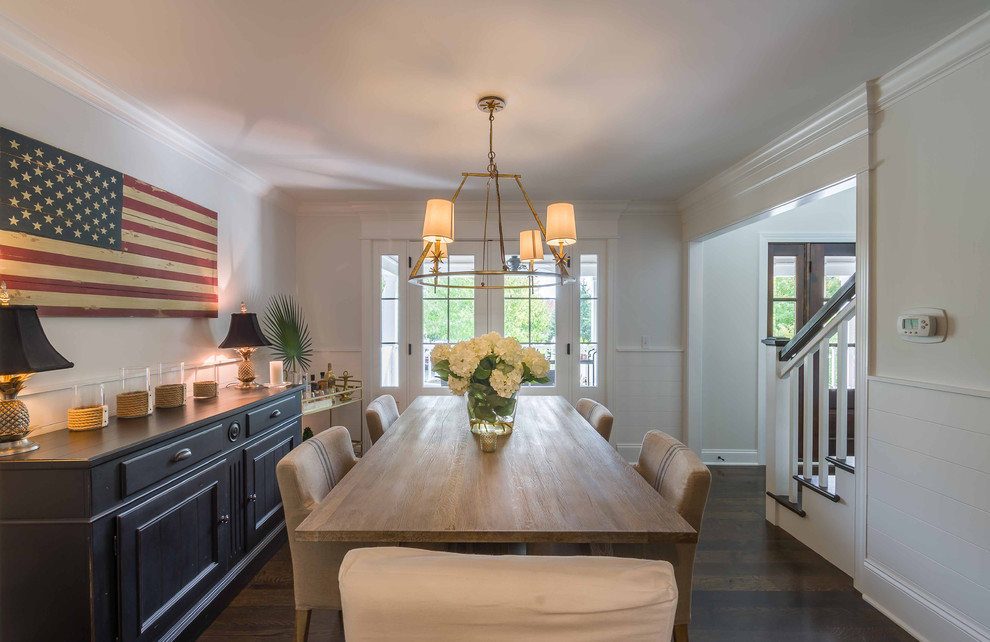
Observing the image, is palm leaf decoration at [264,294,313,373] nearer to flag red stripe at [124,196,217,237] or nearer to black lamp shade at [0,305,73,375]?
flag red stripe at [124,196,217,237]

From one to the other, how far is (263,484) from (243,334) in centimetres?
95

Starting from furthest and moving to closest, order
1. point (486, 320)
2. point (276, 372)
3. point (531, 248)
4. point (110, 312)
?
point (486, 320)
point (276, 372)
point (531, 248)
point (110, 312)

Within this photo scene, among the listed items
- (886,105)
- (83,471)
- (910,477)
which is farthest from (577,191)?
(83,471)

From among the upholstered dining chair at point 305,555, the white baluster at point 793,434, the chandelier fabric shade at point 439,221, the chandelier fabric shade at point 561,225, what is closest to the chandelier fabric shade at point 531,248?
the chandelier fabric shade at point 561,225

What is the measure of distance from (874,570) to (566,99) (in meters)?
2.71

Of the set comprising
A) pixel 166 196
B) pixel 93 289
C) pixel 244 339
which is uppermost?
pixel 166 196

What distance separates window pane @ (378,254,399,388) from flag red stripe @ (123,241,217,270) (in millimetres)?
1605

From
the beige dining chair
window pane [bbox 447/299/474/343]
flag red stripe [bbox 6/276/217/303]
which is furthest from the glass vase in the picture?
window pane [bbox 447/299/474/343]

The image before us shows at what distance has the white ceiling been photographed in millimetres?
1700

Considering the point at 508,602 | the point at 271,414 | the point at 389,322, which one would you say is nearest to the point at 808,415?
the point at 508,602

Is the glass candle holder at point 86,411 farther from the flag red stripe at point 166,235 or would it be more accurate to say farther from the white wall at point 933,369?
the white wall at point 933,369

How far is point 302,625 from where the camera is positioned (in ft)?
5.38

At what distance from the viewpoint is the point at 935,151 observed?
202 centimetres

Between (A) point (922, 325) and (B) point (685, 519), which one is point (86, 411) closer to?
(B) point (685, 519)
